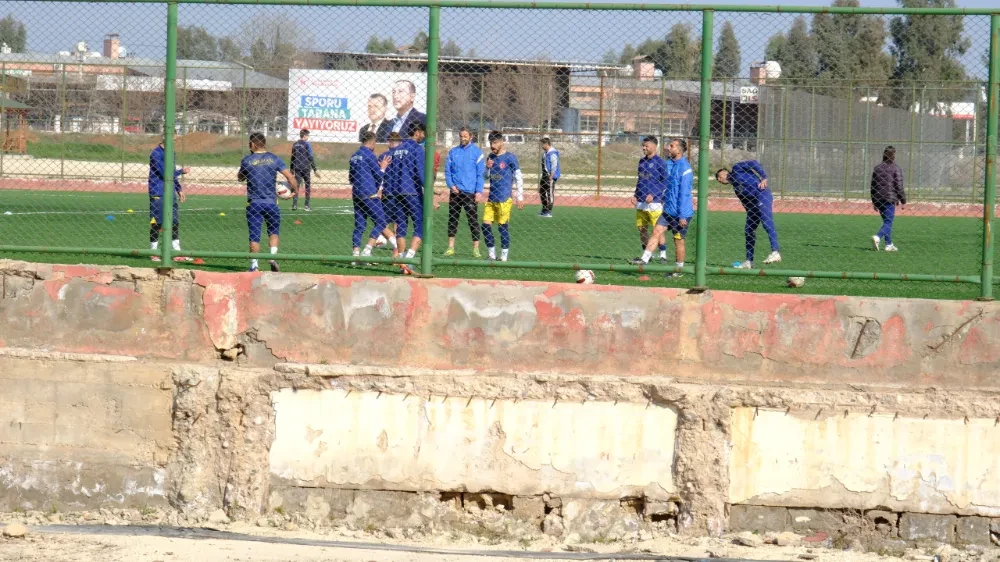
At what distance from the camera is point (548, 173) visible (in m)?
11.7

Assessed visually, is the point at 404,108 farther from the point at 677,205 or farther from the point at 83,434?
the point at 83,434

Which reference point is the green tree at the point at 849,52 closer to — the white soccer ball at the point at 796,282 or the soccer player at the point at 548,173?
the white soccer ball at the point at 796,282

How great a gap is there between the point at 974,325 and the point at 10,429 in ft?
21.3

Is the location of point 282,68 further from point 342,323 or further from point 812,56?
point 812,56

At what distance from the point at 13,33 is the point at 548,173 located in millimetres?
5050

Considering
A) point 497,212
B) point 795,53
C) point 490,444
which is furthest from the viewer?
point 497,212

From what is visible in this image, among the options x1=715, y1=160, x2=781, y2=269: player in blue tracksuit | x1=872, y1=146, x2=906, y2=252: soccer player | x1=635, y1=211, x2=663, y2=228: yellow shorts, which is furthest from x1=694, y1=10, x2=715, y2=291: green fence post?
x1=872, y1=146, x2=906, y2=252: soccer player

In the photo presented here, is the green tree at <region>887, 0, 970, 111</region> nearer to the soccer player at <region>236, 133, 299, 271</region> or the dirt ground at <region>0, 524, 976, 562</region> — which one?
the dirt ground at <region>0, 524, 976, 562</region>

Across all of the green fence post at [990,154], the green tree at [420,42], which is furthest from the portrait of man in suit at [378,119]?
the green fence post at [990,154]

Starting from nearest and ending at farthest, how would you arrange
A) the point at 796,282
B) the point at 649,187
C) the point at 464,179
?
the point at 796,282 → the point at 649,187 → the point at 464,179

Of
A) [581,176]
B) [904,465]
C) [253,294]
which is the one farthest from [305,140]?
[904,465]

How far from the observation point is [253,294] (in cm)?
812

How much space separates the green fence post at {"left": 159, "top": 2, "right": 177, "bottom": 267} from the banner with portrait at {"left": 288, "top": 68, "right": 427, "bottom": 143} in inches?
49.7

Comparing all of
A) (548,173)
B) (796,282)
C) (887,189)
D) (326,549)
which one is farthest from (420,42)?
(887,189)
